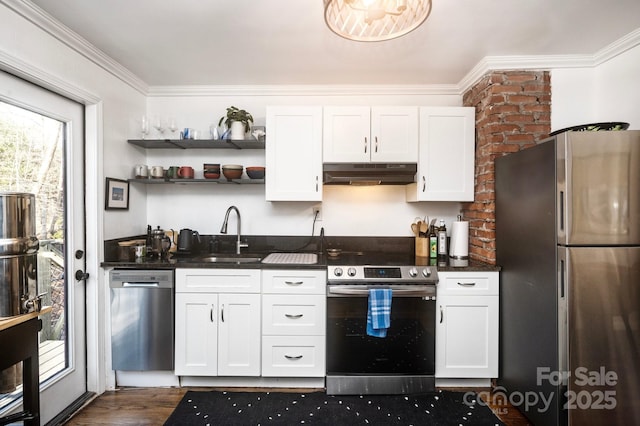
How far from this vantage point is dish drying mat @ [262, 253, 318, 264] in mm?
2401

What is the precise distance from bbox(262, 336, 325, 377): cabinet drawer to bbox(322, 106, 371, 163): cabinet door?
149cm

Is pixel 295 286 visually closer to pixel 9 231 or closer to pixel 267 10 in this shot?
pixel 9 231

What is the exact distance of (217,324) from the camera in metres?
2.29

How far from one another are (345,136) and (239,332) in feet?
5.81

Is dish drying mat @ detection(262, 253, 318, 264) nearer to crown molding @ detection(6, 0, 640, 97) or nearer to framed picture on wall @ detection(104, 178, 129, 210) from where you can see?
framed picture on wall @ detection(104, 178, 129, 210)

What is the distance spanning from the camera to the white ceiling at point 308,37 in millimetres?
1779

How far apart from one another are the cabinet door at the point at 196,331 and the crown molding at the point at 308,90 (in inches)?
74.0

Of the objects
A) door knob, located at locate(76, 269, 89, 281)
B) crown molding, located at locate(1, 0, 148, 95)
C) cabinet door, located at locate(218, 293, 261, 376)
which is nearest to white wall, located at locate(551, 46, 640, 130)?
cabinet door, located at locate(218, 293, 261, 376)

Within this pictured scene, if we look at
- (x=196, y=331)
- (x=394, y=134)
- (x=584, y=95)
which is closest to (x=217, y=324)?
(x=196, y=331)

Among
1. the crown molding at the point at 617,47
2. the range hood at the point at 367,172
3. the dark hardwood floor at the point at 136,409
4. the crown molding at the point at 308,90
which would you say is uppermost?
the crown molding at the point at 617,47

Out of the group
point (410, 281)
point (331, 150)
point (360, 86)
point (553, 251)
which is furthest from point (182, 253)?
point (553, 251)

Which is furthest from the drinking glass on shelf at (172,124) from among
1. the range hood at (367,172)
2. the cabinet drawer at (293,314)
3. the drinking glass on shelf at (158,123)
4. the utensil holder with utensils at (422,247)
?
the utensil holder with utensils at (422,247)

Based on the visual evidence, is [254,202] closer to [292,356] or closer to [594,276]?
[292,356]

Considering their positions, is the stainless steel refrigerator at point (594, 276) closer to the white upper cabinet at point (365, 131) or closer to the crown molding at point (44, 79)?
the white upper cabinet at point (365, 131)
